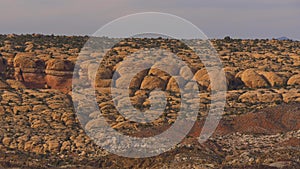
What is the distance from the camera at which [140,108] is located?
5591 centimetres

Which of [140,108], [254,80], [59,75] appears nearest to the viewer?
[140,108]

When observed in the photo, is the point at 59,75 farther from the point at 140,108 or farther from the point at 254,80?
the point at 254,80

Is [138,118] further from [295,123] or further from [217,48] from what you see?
[217,48]

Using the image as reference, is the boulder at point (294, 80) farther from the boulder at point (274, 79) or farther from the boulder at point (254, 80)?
the boulder at point (254, 80)

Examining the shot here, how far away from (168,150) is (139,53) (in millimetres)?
25834

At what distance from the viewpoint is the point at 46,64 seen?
208 ft

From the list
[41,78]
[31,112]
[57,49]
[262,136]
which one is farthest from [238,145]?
[57,49]

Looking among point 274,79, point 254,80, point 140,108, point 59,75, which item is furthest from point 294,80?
point 59,75

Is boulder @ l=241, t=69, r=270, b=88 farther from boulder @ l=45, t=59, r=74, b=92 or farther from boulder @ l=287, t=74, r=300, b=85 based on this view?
boulder @ l=45, t=59, r=74, b=92

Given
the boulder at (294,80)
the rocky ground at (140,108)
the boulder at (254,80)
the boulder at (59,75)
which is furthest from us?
the boulder at (59,75)

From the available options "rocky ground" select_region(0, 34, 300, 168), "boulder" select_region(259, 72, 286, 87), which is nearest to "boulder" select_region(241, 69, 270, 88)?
"rocky ground" select_region(0, 34, 300, 168)

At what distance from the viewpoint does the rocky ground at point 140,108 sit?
1724 inches

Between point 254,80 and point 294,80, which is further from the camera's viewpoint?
point 294,80

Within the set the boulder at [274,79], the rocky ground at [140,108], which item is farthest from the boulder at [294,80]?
the boulder at [274,79]
